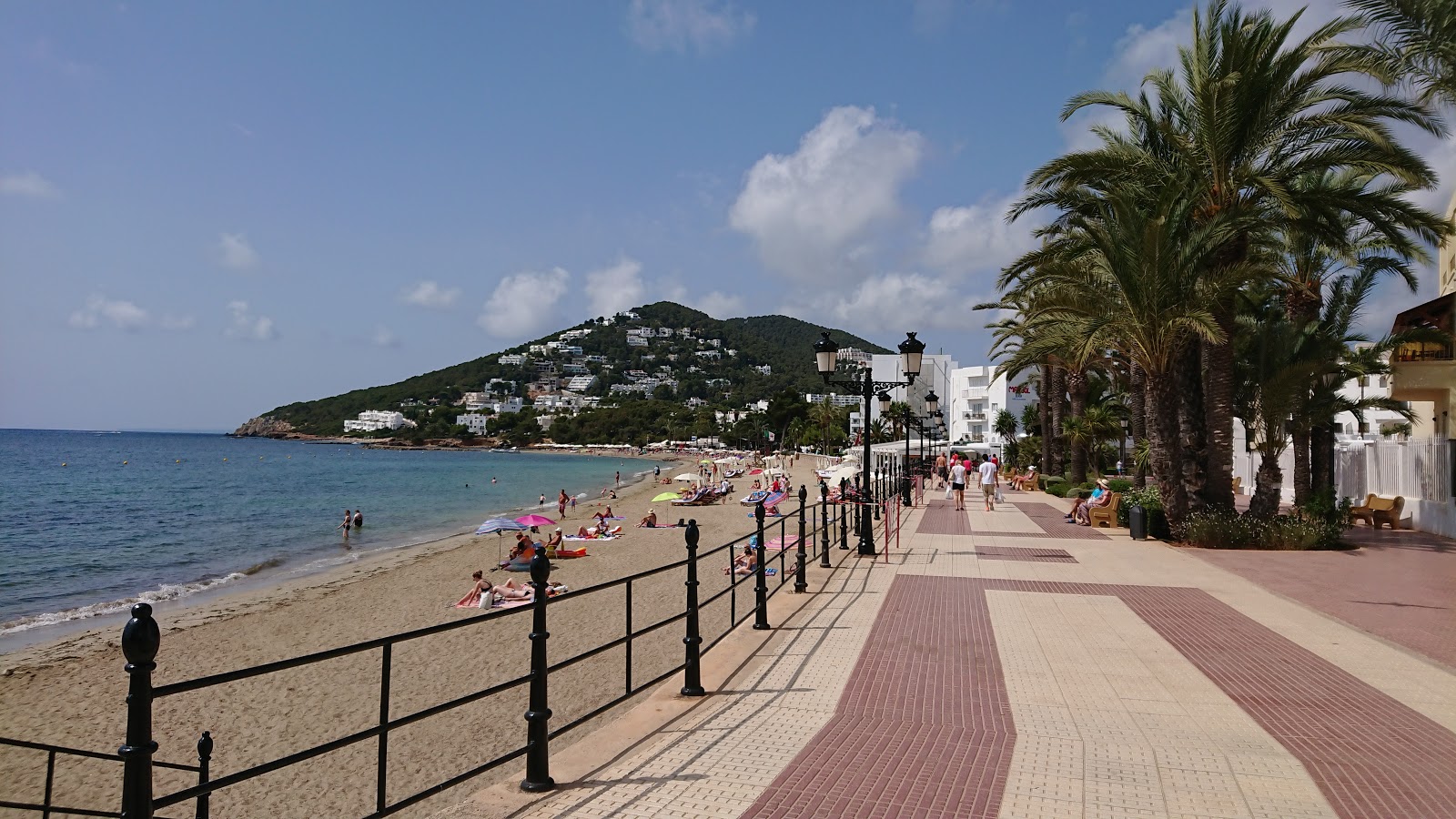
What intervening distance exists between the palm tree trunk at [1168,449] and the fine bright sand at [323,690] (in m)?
7.89

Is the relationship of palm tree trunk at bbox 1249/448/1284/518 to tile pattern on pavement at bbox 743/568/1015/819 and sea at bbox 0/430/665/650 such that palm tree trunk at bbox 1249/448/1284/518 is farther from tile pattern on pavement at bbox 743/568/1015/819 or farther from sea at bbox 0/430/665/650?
sea at bbox 0/430/665/650

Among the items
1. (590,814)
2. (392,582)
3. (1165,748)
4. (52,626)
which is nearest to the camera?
(590,814)

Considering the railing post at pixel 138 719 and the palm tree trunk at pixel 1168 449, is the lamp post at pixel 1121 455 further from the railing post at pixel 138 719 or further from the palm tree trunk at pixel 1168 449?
the railing post at pixel 138 719

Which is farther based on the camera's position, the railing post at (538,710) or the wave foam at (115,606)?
the wave foam at (115,606)

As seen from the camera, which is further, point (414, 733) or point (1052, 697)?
point (414, 733)

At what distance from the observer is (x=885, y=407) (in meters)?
21.7

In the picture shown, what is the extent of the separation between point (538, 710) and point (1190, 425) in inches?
616


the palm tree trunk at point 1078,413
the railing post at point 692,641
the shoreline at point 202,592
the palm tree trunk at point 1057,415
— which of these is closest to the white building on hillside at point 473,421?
Answer: the shoreline at point 202,592

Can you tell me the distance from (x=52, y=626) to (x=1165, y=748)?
1949 cm

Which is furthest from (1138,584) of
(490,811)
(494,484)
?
(494,484)

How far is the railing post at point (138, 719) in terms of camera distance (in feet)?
8.76

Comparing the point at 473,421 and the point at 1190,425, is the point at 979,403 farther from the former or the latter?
the point at 473,421

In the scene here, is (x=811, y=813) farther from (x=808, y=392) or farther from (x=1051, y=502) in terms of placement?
(x=808, y=392)

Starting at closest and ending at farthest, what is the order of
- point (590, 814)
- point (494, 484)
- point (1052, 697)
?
1. point (590, 814)
2. point (1052, 697)
3. point (494, 484)
